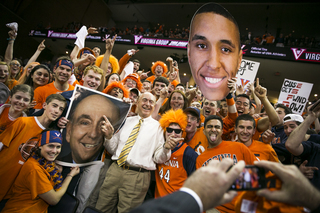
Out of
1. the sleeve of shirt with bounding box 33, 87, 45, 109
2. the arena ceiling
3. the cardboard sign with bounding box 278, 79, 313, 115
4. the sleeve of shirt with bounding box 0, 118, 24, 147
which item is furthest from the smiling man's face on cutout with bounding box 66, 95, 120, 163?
the arena ceiling

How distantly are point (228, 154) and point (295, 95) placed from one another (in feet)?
11.8

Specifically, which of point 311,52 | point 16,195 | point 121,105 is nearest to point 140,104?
point 121,105

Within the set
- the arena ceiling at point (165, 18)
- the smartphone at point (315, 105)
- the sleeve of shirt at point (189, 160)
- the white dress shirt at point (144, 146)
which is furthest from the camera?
the arena ceiling at point (165, 18)

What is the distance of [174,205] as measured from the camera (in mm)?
639

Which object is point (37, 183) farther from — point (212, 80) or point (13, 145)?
point (212, 80)

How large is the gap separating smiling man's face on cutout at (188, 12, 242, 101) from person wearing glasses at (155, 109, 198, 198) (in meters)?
0.56

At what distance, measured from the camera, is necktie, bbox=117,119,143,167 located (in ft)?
7.97

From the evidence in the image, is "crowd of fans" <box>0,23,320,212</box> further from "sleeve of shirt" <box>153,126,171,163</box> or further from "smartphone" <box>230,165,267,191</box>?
"smartphone" <box>230,165,267,191</box>

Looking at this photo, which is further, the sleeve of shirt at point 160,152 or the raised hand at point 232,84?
the sleeve of shirt at point 160,152

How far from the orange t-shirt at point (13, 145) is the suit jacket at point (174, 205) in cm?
221

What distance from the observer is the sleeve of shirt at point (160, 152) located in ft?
7.69

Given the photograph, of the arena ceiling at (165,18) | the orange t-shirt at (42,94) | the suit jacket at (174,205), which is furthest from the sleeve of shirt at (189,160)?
the arena ceiling at (165,18)

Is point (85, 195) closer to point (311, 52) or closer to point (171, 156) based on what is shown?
point (171, 156)

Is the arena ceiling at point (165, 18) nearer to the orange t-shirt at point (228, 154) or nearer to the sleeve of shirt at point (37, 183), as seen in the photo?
the orange t-shirt at point (228, 154)
